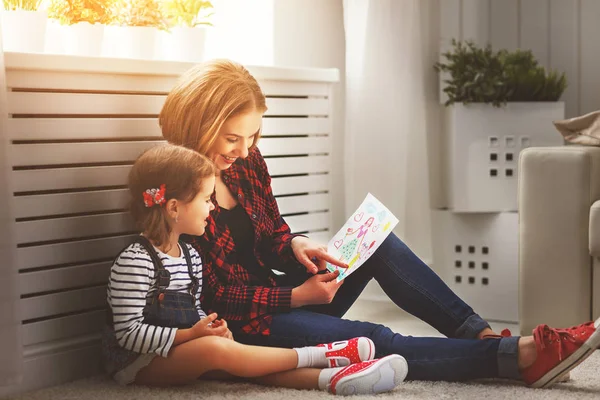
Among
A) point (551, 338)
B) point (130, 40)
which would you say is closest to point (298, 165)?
point (130, 40)

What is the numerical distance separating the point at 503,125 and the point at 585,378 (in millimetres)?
1020

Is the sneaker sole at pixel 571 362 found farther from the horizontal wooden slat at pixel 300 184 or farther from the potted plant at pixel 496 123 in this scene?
the potted plant at pixel 496 123

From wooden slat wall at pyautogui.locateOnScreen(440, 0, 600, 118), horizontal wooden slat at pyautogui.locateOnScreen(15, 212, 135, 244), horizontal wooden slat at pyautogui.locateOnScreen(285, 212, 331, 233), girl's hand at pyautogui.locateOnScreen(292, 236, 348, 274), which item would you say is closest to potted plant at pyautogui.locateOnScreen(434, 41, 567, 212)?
wooden slat wall at pyautogui.locateOnScreen(440, 0, 600, 118)

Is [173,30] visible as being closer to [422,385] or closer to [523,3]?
[422,385]

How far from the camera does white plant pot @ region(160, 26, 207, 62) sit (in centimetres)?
224

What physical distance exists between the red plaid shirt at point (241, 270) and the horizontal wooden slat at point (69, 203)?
0.72 feet

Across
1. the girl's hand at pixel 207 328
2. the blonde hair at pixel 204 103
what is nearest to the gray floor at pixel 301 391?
the girl's hand at pixel 207 328

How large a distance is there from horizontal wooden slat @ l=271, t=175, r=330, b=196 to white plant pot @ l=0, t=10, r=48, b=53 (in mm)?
657

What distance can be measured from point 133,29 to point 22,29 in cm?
29

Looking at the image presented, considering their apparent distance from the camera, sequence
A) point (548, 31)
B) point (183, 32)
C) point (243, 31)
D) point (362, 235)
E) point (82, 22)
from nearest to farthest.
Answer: point (362, 235) < point (82, 22) < point (183, 32) < point (243, 31) < point (548, 31)

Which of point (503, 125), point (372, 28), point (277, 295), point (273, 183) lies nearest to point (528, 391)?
point (277, 295)

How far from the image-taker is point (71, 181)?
5.91 feet

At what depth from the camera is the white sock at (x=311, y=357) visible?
→ 170 cm

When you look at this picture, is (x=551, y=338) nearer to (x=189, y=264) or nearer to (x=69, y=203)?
(x=189, y=264)
